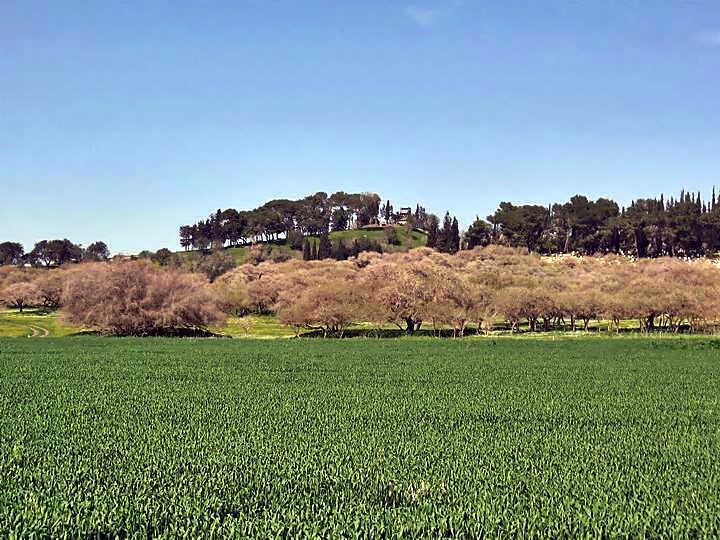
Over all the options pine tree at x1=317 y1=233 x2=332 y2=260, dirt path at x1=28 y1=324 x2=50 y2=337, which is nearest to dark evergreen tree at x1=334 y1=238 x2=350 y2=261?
pine tree at x1=317 y1=233 x2=332 y2=260

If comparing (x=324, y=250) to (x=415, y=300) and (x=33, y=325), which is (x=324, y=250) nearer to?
(x=33, y=325)

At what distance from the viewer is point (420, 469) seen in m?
14.0

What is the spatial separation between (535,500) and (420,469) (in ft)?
9.94

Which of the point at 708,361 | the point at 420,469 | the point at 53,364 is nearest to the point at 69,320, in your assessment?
the point at 53,364

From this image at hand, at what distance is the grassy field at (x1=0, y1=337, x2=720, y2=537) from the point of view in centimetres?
1046

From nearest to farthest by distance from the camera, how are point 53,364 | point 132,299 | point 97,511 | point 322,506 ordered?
1. point 97,511
2. point 322,506
3. point 53,364
4. point 132,299

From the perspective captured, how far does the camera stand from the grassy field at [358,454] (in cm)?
1046

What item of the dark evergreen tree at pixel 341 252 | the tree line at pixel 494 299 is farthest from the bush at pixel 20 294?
the dark evergreen tree at pixel 341 252

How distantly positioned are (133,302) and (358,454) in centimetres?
7020

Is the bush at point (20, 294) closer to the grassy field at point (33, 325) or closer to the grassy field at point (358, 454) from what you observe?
the grassy field at point (33, 325)

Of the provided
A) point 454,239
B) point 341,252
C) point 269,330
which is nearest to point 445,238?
point 454,239

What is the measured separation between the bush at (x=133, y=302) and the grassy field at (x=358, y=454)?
4582 cm

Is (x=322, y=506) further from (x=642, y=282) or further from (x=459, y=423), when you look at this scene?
(x=642, y=282)

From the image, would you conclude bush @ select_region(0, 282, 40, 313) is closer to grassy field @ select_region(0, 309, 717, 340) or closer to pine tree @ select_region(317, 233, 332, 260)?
grassy field @ select_region(0, 309, 717, 340)
